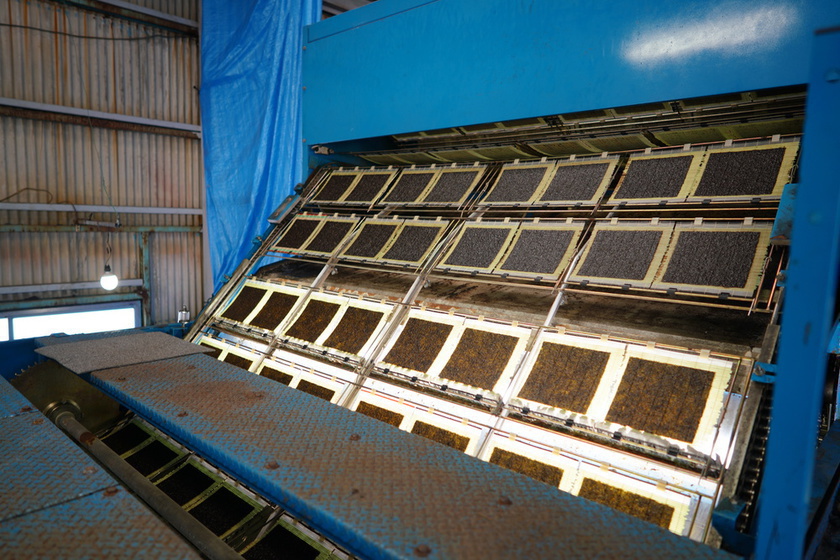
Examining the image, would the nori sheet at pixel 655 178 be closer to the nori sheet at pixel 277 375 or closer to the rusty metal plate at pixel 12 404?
the nori sheet at pixel 277 375

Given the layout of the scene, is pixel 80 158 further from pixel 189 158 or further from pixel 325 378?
pixel 325 378

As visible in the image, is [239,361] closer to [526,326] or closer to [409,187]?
[409,187]

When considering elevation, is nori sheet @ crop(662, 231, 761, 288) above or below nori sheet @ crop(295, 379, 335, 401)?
above

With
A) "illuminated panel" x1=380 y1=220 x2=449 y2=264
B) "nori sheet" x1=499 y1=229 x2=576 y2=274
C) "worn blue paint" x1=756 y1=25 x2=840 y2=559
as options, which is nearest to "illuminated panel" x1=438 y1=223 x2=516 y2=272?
"nori sheet" x1=499 y1=229 x2=576 y2=274

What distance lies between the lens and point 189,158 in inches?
358

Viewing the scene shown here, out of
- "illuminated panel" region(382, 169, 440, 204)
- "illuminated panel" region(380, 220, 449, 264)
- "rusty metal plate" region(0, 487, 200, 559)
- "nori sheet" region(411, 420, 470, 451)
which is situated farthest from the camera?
"illuminated panel" region(382, 169, 440, 204)

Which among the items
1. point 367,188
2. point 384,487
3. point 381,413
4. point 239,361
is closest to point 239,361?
point 239,361

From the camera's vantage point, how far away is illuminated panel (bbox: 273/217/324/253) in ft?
16.4

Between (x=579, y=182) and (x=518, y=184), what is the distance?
0.51 meters

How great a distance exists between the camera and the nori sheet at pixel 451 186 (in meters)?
4.42

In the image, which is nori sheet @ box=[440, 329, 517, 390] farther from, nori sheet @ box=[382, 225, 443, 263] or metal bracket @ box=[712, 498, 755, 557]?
metal bracket @ box=[712, 498, 755, 557]

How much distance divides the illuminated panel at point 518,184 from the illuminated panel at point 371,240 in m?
0.92

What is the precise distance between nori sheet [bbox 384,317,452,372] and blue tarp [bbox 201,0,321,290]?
11.4 feet

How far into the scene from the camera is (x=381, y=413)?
326cm
